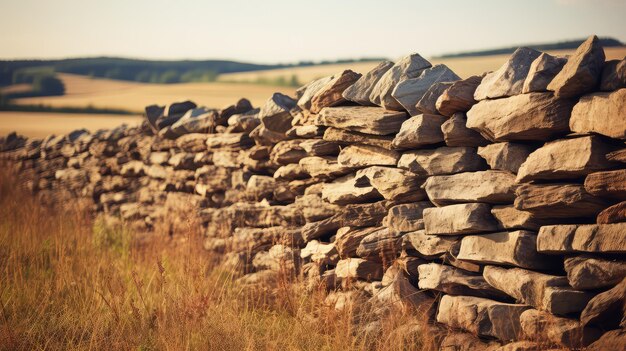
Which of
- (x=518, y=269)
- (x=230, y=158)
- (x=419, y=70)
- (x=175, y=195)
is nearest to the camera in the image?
(x=518, y=269)

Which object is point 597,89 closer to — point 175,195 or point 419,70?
A: point 419,70

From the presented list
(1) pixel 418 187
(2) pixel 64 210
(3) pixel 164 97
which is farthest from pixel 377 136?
(3) pixel 164 97

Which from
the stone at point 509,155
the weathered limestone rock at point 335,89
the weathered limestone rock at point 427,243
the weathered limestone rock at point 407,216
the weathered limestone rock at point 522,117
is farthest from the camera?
the weathered limestone rock at point 335,89

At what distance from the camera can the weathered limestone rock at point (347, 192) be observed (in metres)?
5.21

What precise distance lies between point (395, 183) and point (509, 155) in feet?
3.19

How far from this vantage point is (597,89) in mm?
3746

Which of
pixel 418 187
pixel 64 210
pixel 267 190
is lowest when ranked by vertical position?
pixel 64 210

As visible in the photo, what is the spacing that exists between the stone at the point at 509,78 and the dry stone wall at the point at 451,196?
0.01 m

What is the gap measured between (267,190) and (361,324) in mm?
2123

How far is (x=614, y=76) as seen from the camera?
11.8 feet

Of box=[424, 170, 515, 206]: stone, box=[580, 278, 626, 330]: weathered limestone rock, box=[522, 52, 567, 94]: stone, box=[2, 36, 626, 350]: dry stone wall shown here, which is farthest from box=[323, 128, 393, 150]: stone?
box=[580, 278, 626, 330]: weathered limestone rock

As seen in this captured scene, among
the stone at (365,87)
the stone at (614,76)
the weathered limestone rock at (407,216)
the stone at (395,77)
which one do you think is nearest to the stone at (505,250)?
the weathered limestone rock at (407,216)

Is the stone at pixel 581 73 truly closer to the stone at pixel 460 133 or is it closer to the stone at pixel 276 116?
the stone at pixel 460 133

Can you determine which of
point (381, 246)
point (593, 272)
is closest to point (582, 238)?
point (593, 272)
